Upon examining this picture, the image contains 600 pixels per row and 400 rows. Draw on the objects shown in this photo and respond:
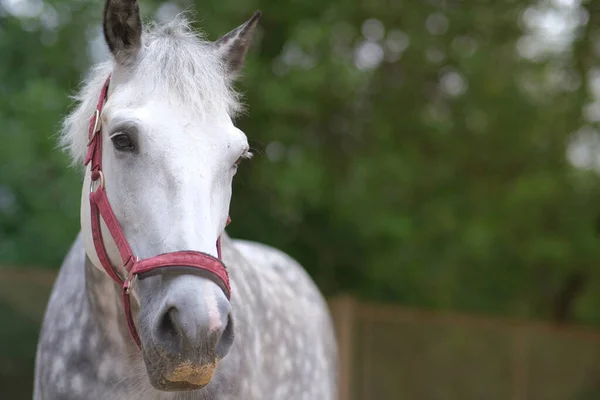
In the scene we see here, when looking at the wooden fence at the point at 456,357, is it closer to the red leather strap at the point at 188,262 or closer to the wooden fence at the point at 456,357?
the wooden fence at the point at 456,357

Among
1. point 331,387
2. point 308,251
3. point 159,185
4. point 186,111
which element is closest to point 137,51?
point 186,111

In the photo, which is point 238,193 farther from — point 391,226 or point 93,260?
point 93,260

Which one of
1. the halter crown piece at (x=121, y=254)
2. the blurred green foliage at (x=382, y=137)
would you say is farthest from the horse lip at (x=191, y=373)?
the blurred green foliage at (x=382, y=137)

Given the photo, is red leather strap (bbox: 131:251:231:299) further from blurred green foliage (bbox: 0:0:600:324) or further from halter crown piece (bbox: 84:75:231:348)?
blurred green foliage (bbox: 0:0:600:324)

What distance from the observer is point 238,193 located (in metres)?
7.66

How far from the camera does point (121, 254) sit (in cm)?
240

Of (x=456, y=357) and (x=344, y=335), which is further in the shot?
(x=456, y=357)

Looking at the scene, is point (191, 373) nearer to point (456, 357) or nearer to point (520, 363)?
point (456, 357)

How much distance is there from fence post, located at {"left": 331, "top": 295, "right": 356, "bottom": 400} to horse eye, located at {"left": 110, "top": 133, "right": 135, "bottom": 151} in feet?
18.1

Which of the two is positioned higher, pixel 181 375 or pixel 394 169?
pixel 394 169

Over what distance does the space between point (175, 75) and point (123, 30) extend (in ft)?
0.90

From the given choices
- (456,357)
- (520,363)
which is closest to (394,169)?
Result: (456,357)

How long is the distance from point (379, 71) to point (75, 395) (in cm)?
669

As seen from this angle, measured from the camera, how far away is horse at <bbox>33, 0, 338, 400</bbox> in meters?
2.21
